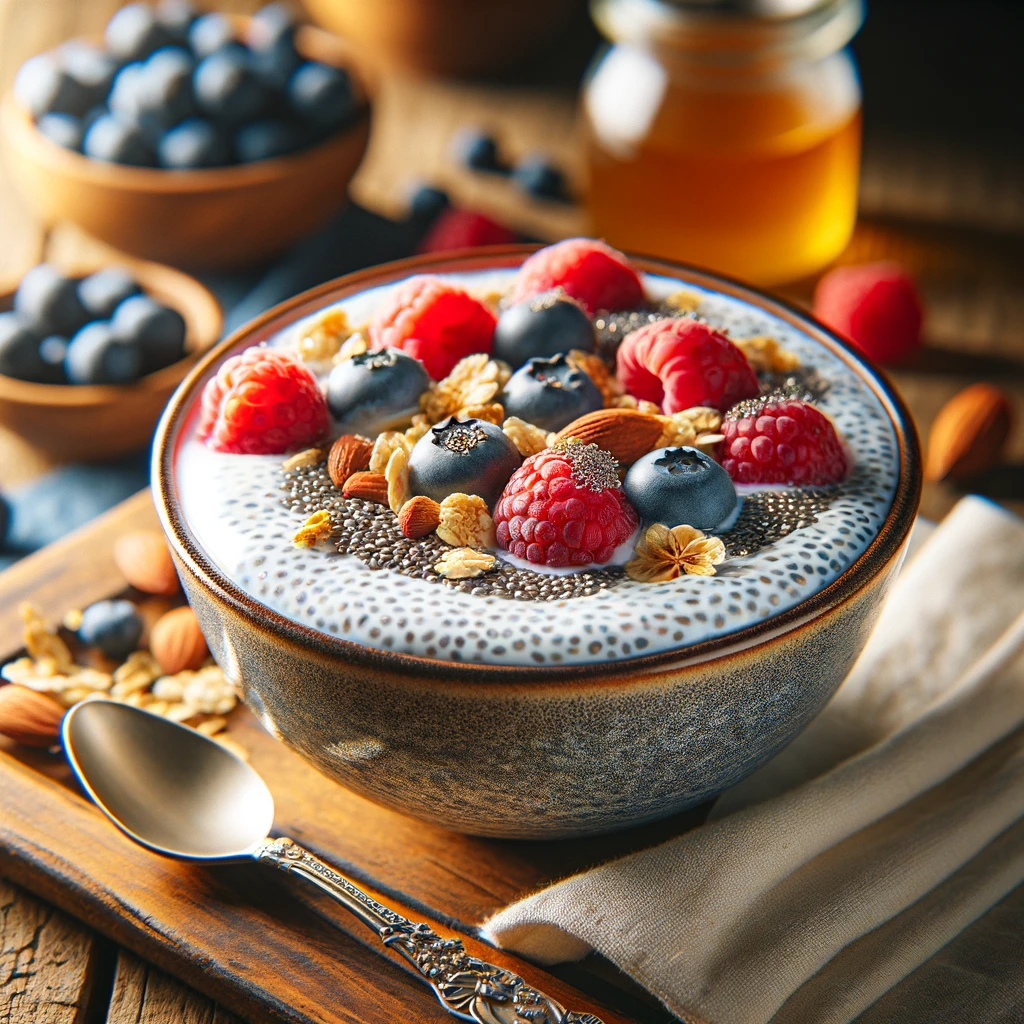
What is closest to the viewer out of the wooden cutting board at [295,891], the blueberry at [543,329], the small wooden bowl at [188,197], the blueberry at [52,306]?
the wooden cutting board at [295,891]

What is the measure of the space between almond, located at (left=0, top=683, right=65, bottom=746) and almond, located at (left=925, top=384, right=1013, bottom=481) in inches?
35.8

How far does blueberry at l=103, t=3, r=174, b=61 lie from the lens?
5.78 feet

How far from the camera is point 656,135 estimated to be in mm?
1568

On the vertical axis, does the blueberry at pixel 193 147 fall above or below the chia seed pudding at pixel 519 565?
below

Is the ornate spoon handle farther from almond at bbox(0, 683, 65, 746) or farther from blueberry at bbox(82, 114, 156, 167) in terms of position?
blueberry at bbox(82, 114, 156, 167)

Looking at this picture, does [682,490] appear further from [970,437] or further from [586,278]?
[970,437]

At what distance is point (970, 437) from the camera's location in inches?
53.3

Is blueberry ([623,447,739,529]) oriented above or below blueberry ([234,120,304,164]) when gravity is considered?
above

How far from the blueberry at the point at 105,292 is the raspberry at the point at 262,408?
2.03 feet

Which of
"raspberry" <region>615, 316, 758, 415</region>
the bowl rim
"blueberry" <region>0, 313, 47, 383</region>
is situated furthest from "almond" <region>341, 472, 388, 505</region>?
"blueberry" <region>0, 313, 47, 383</region>

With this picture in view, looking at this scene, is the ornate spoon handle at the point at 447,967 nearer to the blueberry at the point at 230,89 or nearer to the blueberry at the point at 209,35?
the blueberry at the point at 230,89

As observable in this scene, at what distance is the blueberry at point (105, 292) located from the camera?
148 cm

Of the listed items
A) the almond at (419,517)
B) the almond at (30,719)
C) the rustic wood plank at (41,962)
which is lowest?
the rustic wood plank at (41,962)

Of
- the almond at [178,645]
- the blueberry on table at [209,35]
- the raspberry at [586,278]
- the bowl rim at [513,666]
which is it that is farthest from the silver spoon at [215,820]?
the blueberry on table at [209,35]
